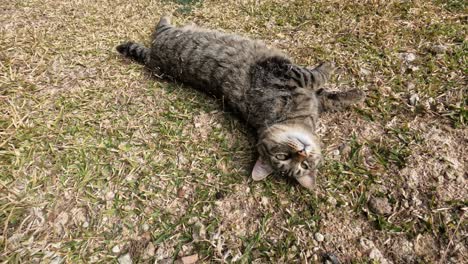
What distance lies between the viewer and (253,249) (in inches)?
94.8

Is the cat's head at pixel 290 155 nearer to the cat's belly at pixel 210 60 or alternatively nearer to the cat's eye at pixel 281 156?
the cat's eye at pixel 281 156

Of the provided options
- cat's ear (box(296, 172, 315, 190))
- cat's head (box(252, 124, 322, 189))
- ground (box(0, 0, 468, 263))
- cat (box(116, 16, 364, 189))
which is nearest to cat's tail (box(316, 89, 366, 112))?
cat (box(116, 16, 364, 189))

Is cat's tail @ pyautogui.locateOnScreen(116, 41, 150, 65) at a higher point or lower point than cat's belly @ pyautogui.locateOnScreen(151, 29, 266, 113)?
lower

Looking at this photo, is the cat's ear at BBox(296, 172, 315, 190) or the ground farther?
the cat's ear at BBox(296, 172, 315, 190)

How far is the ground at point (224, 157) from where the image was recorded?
2.38 m

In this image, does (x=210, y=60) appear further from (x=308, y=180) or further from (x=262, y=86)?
(x=308, y=180)

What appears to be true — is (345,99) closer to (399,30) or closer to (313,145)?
(313,145)

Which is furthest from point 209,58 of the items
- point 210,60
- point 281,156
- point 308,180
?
point 308,180

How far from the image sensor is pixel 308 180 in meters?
2.68

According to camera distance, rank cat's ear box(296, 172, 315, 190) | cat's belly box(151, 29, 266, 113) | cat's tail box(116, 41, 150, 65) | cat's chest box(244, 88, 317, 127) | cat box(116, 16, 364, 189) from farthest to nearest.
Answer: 1. cat's tail box(116, 41, 150, 65)
2. cat's belly box(151, 29, 266, 113)
3. cat's chest box(244, 88, 317, 127)
4. cat box(116, 16, 364, 189)
5. cat's ear box(296, 172, 315, 190)

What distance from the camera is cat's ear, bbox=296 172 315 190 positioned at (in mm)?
2668

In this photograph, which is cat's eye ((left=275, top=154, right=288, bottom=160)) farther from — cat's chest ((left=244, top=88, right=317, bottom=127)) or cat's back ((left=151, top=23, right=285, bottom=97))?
cat's back ((left=151, top=23, right=285, bottom=97))

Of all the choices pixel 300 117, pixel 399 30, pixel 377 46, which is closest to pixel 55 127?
pixel 300 117

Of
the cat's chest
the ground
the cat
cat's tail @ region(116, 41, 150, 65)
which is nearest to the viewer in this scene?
the ground
